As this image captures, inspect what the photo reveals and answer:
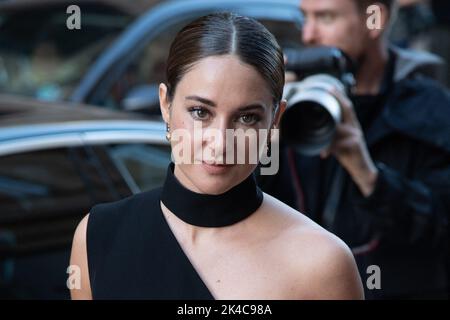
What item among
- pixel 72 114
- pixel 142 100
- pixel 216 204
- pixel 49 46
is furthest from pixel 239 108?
pixel 49 46

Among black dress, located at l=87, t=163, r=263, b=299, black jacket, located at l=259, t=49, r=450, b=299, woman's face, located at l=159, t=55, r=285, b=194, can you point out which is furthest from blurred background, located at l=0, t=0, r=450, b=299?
woman's face, located at l=159, t=55, r=285, b=194

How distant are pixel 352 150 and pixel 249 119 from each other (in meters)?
0.95

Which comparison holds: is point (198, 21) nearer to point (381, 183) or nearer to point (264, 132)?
point (264, 132)

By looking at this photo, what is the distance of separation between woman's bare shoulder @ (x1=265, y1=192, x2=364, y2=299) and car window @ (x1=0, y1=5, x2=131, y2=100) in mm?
4327

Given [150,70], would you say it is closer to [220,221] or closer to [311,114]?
[311,114]

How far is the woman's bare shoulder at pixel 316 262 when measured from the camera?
4.78 ft

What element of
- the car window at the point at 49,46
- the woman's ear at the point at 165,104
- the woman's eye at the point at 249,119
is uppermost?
the woman's eye at the point at 249,119

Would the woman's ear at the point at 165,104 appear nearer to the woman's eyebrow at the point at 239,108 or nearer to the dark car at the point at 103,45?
the woman's eyebrow at the point at 239,108

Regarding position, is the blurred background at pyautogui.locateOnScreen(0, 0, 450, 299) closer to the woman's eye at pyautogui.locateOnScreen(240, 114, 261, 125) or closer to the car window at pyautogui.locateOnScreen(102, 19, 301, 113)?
the car window at pyautogui.locateOnScreen(102, 19, 301, 113)

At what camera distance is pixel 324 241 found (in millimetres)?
1485

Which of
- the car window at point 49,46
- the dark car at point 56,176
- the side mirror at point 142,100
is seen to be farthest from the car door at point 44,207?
the car window at point 49,46

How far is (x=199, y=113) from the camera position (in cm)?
145

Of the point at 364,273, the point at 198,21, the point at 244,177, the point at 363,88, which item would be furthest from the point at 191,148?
the point at 363,88

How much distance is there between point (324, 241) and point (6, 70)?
15.7 feet
